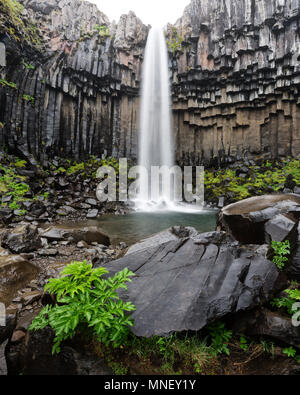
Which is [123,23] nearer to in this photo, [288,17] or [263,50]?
[263,50]

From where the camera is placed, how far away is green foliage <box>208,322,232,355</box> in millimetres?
2141

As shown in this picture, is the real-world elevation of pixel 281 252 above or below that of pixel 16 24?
below

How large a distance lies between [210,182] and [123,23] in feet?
65.2

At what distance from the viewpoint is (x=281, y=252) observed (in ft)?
10.6

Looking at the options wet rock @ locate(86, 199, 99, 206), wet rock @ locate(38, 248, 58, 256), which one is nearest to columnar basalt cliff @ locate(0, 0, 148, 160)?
wet rock @ locate(86, 199, 99, 206)

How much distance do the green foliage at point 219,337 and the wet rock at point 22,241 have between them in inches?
205

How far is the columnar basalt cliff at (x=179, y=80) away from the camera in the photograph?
58.9 feet

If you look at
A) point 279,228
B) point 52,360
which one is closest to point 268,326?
point 279,228

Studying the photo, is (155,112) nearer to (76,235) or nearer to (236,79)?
(236,79)

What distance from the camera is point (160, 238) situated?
5352 mm

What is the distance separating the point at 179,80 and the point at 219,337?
25342mm

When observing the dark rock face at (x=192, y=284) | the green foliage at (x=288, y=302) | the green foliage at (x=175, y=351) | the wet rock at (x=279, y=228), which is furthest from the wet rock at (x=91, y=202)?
the green foliage at (x=288, y=302)

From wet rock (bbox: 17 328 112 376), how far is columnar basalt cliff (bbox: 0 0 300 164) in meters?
16.9
